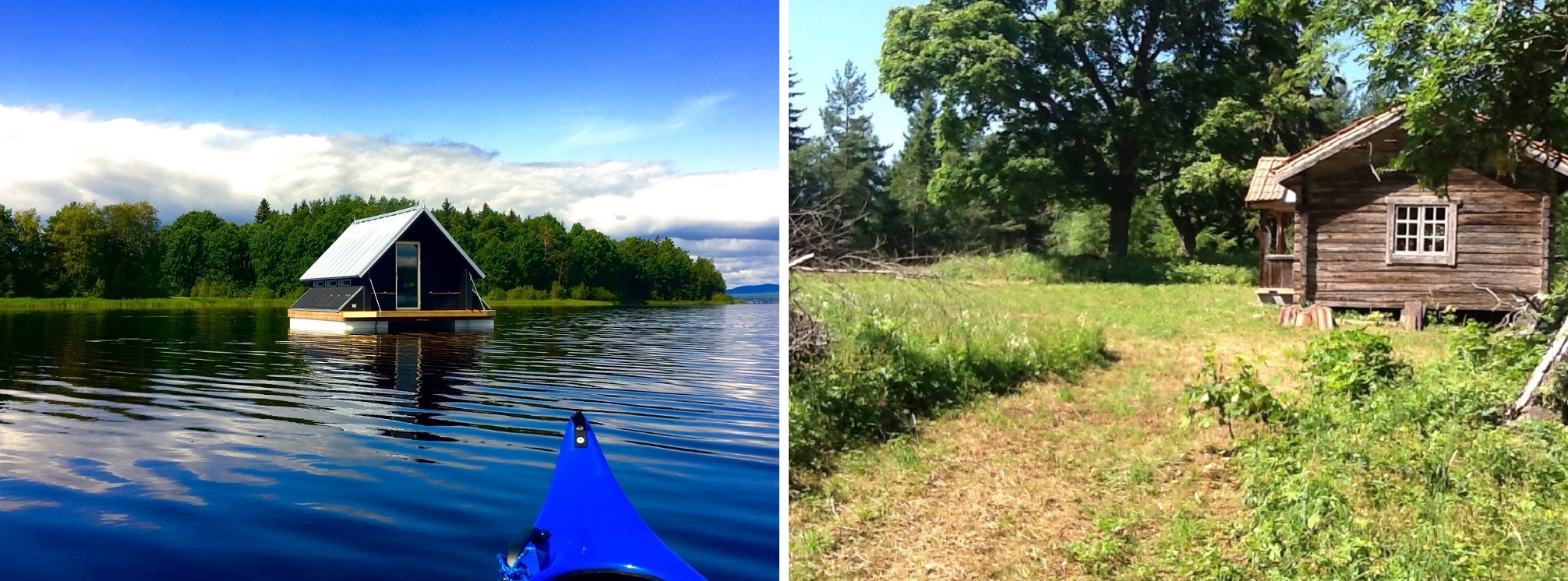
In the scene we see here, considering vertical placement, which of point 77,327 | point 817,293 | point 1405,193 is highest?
point 1405,193

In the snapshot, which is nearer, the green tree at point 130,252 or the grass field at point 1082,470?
the grass field at point 1082,470

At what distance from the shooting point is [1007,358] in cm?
345

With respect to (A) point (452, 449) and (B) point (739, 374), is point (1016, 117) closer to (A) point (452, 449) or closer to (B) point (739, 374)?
(A) point (452, 449)

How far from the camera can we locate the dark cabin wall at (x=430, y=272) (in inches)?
559

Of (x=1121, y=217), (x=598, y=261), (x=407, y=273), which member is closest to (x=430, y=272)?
(x=407, y=273)

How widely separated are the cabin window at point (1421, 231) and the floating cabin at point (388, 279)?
13.1 metres

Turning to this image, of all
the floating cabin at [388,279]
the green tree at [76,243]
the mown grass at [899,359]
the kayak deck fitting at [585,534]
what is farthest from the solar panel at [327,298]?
the kayak deck fitting at [585,534]

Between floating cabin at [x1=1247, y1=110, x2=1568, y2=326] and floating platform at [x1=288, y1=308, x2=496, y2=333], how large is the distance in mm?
13766

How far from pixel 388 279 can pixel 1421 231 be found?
45.5 ft

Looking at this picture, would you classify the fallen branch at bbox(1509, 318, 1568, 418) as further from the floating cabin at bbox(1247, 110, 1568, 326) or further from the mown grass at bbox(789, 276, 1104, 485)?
the mown grass at bbox(789, 276, 1104, 485)

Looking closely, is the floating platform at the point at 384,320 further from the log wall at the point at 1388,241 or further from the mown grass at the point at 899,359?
the log wall at the point at 1388,241

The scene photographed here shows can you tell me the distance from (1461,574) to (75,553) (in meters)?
4.65

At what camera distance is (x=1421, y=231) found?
2760 millimetres

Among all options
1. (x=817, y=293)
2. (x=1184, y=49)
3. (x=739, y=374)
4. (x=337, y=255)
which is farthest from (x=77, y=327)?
(x=1184, y=49)
